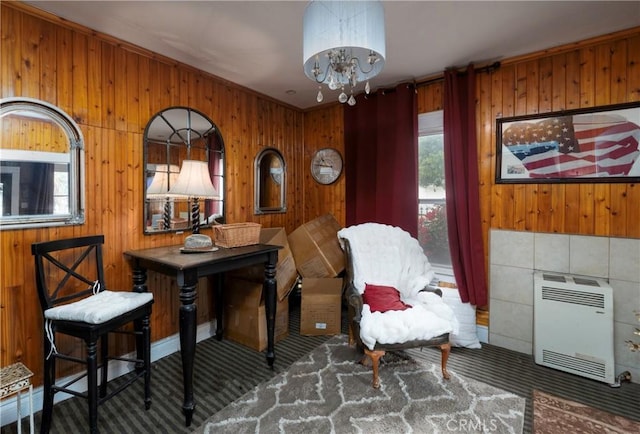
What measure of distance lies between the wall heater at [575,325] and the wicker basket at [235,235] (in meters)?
2.34

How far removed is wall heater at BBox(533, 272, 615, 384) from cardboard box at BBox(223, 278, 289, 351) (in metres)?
2.15

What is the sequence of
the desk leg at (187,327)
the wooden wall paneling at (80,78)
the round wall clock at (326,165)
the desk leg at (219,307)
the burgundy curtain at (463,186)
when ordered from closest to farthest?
the desk leg at (187,327)
the wooden wall paneling at (80,78)
the burgundy curtain at (463,186)
the desk leg at (219,307)
the round wall clock at (326,165)

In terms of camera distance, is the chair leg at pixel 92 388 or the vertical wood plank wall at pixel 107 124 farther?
the vertical wood plank wall at pixel 107 124

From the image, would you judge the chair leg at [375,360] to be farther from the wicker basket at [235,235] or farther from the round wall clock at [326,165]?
the round wall clock at [326,165]

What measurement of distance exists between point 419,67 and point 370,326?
2303mm

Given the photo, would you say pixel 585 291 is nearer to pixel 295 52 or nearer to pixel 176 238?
pixel 295 52

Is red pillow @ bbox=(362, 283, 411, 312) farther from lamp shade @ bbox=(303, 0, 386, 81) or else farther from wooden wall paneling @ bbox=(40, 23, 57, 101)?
wooden wall paneling @ bbox=(40, 23, 57, 101)

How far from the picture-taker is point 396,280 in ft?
8.99

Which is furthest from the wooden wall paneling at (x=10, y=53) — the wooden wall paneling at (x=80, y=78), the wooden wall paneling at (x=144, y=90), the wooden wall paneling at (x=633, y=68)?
the wooden wall paneling at (x=633, y=68)

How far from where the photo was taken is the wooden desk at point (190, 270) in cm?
181

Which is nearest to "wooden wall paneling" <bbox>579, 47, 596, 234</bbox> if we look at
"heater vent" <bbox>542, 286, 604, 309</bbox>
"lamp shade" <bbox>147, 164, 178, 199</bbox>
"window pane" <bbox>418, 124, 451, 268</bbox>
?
"heater vent" <bbox>542, 286, 604, 309</bbox>

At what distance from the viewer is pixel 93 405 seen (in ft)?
5.12

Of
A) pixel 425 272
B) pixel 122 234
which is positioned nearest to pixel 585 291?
pixel 425 272

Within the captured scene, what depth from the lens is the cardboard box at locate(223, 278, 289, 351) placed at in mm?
2602
